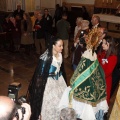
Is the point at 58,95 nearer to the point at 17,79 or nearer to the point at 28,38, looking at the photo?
the point at 17,79

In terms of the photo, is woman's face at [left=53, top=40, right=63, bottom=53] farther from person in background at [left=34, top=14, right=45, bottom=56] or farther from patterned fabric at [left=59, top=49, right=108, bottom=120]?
person in background at [left=34, top=14, right=45, bottom=56]

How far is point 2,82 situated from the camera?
6.04 meters

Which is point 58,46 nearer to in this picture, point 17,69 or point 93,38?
point 93,38

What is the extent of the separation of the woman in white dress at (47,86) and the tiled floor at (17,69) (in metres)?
1.50

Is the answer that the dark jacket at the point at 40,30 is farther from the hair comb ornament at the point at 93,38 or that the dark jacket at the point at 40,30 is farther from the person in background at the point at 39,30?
the hair comb ornament at the point at 93,38

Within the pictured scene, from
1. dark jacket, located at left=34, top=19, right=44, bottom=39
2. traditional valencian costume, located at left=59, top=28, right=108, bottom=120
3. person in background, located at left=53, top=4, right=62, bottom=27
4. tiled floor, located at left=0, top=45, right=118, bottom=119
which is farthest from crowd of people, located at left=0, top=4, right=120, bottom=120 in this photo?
person in background, located at left=53, top=4, right=62, bottom=27

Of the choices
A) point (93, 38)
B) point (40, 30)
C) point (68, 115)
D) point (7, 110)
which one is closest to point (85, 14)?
point (40, 30)

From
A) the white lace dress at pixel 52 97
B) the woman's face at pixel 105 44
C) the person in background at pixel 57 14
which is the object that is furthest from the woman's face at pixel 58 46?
the person in background at pixel 57 14

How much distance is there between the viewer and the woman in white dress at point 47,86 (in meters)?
3.89

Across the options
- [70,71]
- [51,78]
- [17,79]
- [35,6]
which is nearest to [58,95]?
[51,78]

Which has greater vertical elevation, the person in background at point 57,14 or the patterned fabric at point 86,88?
the person in background at point 57,14

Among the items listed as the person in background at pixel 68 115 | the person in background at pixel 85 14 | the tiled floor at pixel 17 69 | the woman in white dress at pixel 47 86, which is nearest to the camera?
the person in background at pixel 68 115

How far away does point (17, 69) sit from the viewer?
23.1ft

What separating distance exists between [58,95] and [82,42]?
1346 mm
